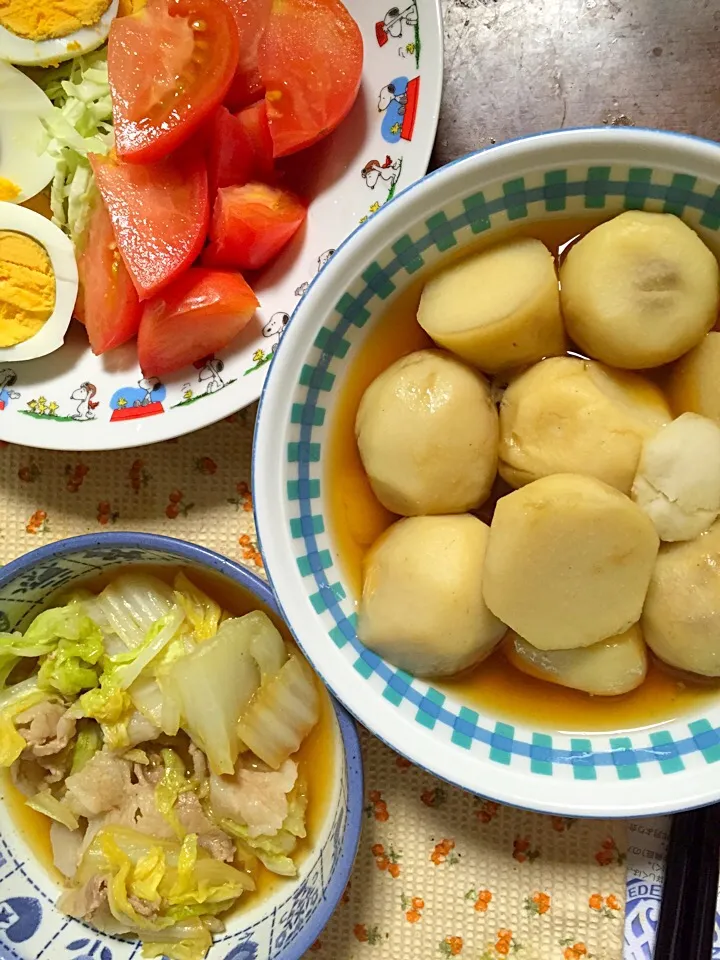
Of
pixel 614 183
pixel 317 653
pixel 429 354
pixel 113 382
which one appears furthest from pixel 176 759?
pixel 614 183

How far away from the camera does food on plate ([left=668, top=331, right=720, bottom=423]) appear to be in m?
0.92

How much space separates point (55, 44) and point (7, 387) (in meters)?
0.52

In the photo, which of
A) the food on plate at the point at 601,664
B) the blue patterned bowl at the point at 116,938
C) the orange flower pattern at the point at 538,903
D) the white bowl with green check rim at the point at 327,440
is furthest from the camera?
the orange flower pattern at the point at 538,903

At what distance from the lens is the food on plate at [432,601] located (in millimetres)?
924

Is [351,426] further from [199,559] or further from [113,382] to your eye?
[113,382]

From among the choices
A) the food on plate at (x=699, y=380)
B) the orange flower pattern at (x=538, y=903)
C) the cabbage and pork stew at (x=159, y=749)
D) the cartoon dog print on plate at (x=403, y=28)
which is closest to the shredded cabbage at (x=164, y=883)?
the cabbage and pork stew at (x=159, y=749)

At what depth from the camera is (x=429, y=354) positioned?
966 mm

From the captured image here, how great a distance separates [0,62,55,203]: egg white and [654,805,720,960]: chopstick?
A: 1.27m

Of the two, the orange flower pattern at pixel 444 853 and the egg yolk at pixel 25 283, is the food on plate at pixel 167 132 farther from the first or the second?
the orange flower pattern at pixel 444 853

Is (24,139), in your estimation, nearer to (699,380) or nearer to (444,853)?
(699,380)

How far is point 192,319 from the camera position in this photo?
1111 millimetres

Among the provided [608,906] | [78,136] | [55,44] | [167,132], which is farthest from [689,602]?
[55,44]

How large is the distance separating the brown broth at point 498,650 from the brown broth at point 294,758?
0.70ft

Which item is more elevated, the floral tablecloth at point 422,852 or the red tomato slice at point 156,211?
the red tomato slice at point 156,211
